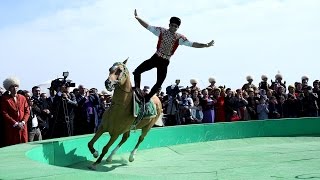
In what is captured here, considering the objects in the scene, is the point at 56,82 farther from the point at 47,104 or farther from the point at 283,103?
the point at 283,103

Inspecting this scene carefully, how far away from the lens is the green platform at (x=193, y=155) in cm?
539

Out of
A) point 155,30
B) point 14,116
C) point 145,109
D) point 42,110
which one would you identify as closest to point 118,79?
point 145,109

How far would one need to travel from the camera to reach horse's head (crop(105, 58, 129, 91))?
885 centimetres

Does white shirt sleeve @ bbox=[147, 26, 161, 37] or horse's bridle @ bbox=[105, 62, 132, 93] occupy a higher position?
white shirt sleeve @ bbox=[147, 26, 161, 37]

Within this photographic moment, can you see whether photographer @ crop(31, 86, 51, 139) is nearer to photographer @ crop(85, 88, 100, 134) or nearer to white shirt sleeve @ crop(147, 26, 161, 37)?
photographer @ crop(85, 88, 100, 134)

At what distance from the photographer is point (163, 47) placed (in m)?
10.3

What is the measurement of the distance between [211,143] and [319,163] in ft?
16.7

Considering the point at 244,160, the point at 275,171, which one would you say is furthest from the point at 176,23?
the point at 275,171

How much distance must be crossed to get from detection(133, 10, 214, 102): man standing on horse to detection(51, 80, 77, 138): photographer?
14.3ft

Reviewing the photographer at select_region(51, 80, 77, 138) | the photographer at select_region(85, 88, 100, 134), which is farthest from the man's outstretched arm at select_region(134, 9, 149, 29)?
the photographer at select_region(85, 88, 100, 134)

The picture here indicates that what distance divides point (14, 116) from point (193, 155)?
12.9 feet

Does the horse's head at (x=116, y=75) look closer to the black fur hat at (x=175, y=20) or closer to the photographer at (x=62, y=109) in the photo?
the black fur hat at (x=175, y=20)

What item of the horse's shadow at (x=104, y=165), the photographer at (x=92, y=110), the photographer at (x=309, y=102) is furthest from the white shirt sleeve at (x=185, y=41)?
the photographer at (x=309, y=102)

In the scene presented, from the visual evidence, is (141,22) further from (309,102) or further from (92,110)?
(309,102)
